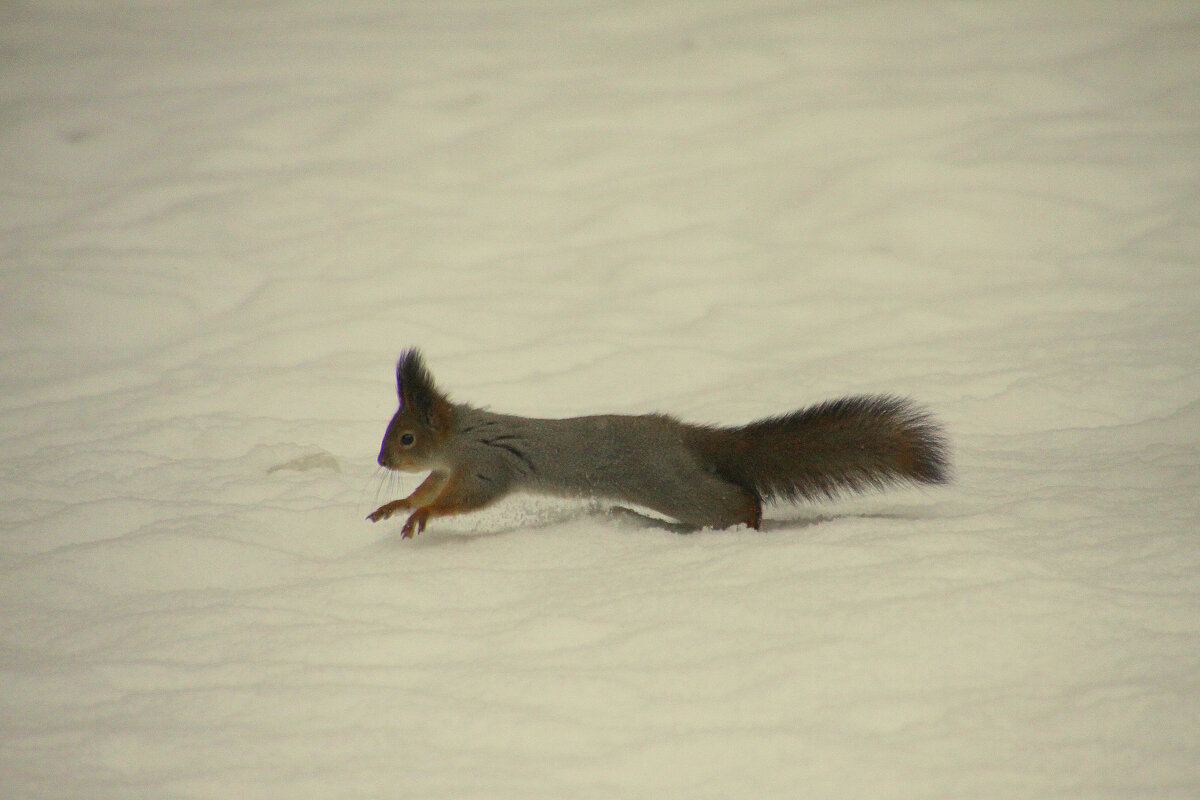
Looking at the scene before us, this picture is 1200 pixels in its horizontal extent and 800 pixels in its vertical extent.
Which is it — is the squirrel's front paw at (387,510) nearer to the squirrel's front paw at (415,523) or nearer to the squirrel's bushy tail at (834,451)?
the squirrel's front paw at (415,523)

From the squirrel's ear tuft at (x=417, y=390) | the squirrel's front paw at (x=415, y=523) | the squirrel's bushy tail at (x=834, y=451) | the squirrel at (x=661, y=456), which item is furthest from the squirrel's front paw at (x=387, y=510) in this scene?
the squirrel's bushy tail at (x=834, y=451)

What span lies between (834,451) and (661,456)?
57 cm

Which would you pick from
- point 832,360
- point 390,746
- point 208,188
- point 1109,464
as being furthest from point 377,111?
point 390,746

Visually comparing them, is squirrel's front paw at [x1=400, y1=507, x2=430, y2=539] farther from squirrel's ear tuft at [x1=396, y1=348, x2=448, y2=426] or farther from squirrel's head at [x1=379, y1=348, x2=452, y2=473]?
squirrel's ear tuft at [x1=396, y1=348, x2=448, y2=426]

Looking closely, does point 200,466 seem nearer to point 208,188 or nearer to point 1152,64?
point 208,188

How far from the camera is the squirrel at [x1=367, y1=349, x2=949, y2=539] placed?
11.1 feet

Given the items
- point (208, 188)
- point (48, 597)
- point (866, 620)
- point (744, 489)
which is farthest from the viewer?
point (208, 188)

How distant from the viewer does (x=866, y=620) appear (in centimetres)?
270

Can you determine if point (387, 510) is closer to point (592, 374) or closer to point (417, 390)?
point (417, 390)

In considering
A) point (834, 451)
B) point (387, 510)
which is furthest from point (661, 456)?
point (387, 510)

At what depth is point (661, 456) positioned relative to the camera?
11.6ft

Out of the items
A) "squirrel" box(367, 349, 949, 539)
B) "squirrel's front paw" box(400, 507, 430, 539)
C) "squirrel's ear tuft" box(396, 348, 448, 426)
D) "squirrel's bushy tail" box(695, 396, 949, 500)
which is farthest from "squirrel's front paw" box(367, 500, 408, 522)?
"squirrel's bushy tail" box(695, 396, 949, 500)

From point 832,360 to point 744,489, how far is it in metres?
2.15

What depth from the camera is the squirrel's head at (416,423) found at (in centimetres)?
365
